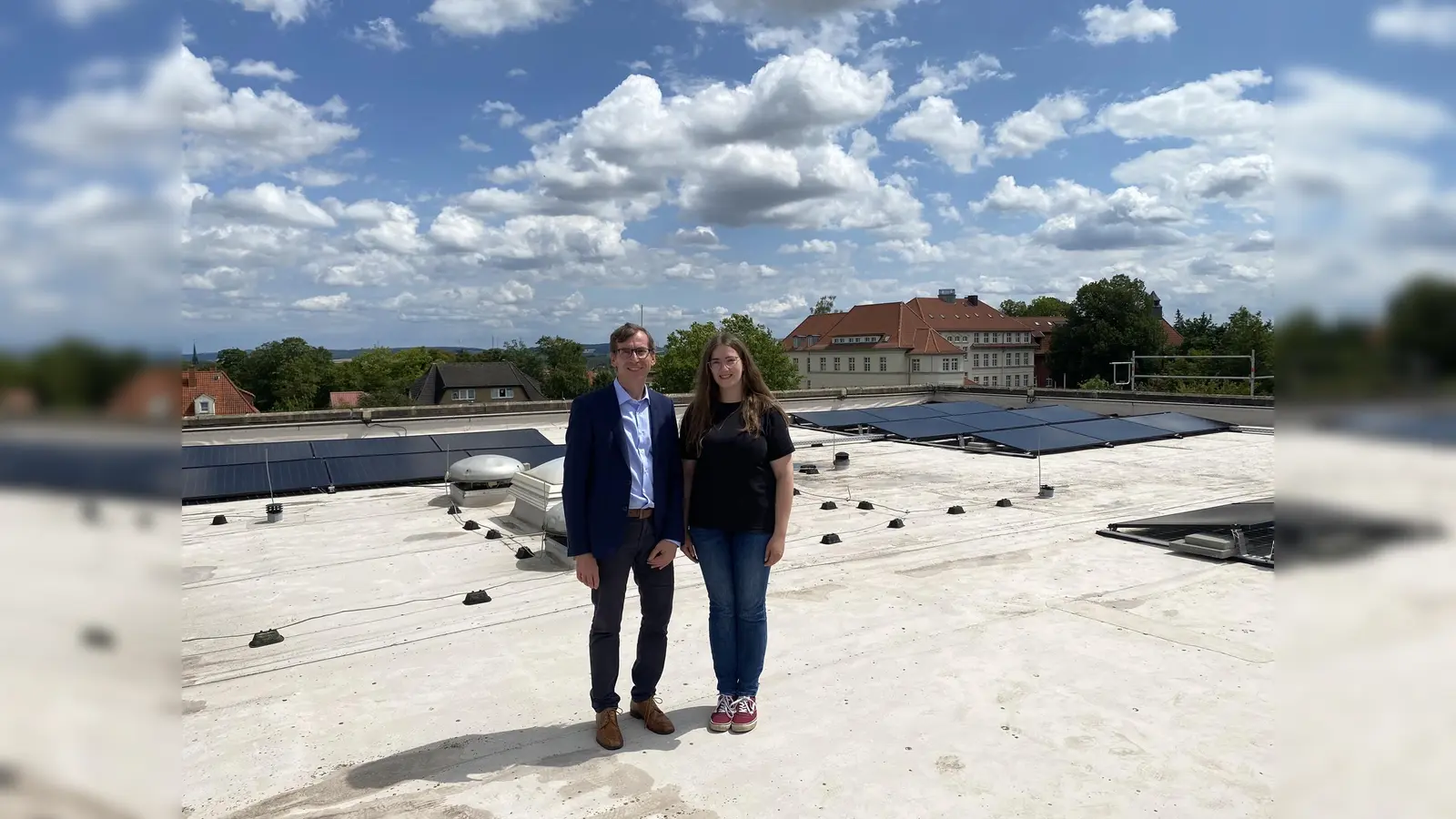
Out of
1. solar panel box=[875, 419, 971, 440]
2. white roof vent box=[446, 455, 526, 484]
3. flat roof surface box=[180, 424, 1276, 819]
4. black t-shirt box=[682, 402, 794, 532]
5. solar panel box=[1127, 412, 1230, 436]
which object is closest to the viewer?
flat roof surface box=[180, 424, 1276, 819]

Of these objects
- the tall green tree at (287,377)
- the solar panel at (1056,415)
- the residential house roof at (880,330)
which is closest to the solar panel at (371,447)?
the solar panel at (1056,415)

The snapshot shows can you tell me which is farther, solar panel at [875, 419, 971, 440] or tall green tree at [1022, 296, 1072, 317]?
tall green tree at [1022, 296, 1072, 317]

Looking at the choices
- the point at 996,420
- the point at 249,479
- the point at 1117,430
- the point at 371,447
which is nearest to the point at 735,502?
the point at 249,479

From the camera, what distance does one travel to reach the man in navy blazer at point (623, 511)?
11.4ft

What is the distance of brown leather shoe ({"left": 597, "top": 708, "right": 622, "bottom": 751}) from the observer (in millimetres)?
3457

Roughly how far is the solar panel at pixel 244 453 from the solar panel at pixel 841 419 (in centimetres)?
917

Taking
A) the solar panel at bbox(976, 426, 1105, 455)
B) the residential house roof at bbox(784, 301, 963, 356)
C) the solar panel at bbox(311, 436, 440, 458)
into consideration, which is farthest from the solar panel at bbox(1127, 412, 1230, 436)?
the residential house roof at bbox(784, 301, 963, 356)

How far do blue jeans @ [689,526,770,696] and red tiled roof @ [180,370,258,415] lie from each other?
200cm

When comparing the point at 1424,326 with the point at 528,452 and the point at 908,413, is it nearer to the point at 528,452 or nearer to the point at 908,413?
the point at 528,452

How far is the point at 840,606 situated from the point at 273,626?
3.60 meters

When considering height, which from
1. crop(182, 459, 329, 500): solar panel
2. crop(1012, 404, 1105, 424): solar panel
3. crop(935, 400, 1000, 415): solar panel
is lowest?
crop(182, 459, 329, 500): solar panel

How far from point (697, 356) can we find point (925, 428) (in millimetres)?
52475

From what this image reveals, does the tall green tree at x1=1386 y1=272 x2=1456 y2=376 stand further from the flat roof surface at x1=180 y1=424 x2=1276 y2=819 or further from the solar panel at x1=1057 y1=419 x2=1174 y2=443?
the solar panel at x1=1057 y1=419 x2=1174 y2=443

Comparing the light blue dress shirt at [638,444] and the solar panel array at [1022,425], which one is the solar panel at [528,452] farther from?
the light blue dress shirt at [638,444]
